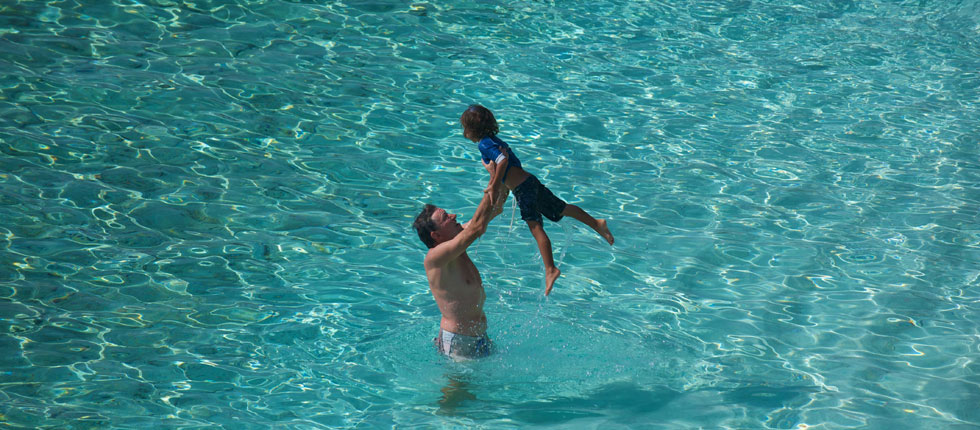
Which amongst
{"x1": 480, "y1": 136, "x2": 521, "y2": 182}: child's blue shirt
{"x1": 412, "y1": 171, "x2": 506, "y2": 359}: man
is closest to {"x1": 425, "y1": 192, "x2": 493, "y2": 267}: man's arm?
{"x1": 412, "y1": 171, "x2": 506, "y2": 359}: man

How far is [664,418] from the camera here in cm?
429

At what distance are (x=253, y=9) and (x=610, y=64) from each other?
13.6 ft

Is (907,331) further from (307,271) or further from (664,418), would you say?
(307,271)

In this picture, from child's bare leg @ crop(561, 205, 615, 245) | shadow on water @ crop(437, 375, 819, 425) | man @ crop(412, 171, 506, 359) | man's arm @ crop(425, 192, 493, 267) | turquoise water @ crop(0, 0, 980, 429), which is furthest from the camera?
child's bare leg @ crop(561, 205, 615, 245)

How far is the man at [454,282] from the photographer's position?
13.8 feet

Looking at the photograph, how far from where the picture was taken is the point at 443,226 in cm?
430

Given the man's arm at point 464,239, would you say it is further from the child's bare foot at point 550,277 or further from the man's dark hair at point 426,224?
the child's bare foot at point 550,277

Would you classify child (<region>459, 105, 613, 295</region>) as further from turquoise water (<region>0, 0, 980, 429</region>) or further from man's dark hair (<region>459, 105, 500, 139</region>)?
turquoise water (<region>0, 0, 980, 429</region>)

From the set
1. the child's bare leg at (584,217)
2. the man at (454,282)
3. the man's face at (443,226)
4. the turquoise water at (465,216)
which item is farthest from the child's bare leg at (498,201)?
the turquoise water at (465,216)

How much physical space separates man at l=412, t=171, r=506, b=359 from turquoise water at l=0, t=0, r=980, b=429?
169 millimetres

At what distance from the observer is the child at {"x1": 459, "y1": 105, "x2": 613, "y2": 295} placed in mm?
4164

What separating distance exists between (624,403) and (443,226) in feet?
4.26

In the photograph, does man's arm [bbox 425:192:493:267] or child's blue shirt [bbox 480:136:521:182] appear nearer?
man's arm [bbox 425:192:493:267]

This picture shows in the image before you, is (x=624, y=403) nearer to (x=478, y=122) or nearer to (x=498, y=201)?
(x=498, y=201)
